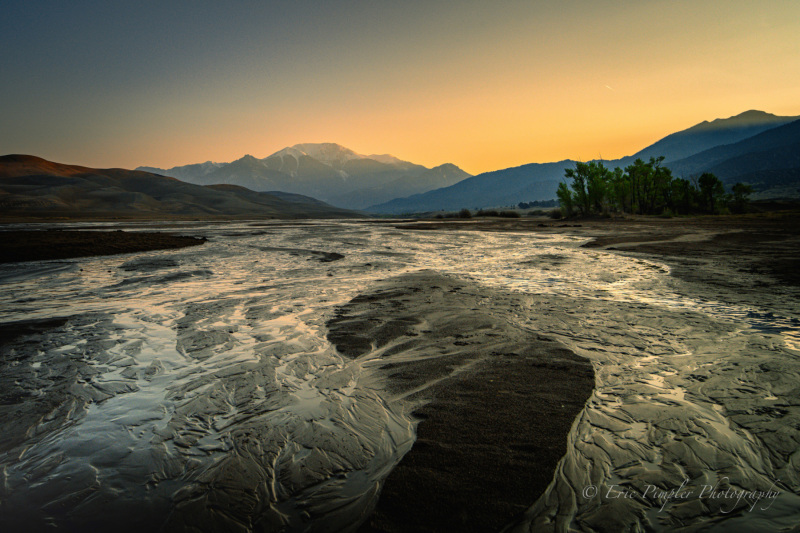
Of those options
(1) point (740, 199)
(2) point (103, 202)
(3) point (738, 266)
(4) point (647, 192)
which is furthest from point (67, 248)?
(2) point (103, 202)

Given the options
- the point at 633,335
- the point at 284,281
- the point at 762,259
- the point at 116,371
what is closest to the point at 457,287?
the point at 633,335

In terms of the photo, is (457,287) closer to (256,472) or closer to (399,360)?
(399,360)

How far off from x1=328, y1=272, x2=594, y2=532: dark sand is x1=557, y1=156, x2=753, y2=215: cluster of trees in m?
63.8

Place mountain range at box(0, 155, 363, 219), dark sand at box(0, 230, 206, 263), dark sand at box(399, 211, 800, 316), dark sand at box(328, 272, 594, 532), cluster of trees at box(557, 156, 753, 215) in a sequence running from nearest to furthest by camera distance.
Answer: dark sand at box(328, 272, 594, 532), dark sand at box(399, 211, 800, 316), dark sand at box(0, 230, 206, 263), cluster of trees at box(557, 156, 753, 215), mountain range at box(0, 155, 363, 219)

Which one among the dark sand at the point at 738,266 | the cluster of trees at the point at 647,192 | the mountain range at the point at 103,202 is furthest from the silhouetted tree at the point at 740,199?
the mountain range at the point at 103,202

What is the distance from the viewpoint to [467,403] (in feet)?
16.5

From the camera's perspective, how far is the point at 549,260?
18.9 metres

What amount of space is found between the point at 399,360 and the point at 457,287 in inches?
249

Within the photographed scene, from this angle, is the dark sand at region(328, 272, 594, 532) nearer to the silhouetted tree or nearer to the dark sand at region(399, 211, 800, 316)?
the dark sand at region(399, 211, 800, 316)

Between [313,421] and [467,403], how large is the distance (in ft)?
6.58

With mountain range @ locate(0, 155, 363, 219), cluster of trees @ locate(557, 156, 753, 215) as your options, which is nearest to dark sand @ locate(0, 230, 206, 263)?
cluster of trees @ locate(557, 156, 753, 215)

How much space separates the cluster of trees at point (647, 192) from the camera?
208ft

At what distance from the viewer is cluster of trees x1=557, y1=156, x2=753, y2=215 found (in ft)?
208

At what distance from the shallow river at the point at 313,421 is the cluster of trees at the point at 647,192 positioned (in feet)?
209
